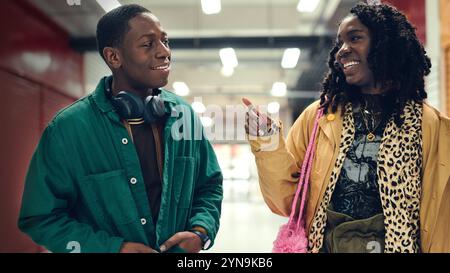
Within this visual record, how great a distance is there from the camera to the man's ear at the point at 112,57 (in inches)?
47.8

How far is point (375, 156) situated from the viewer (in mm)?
1240

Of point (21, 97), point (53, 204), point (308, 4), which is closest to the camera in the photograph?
point (53, 204)

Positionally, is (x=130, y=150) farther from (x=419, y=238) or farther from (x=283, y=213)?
(x=419, y=238)

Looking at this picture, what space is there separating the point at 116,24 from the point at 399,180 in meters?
0.92

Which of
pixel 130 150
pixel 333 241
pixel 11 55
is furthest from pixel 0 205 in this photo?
pixel 333 241

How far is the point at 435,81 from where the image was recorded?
2.62 meters

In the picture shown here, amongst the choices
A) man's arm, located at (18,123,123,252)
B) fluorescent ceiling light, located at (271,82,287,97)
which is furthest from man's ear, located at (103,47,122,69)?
fluorescent ceiling light, located at (271,82,287,97)

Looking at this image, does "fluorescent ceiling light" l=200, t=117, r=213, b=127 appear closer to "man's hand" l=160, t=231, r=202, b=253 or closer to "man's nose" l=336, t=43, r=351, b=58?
"man's hand" l=160, t=231, r=202, b=253

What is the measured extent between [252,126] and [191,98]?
12.5 inches

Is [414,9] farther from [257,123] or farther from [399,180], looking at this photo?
[257,123]

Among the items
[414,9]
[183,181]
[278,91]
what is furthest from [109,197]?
[414,9]

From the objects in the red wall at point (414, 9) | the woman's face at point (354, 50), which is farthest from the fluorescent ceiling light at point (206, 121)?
the red wall at point (414, 9)

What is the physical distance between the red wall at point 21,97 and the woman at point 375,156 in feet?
2.41

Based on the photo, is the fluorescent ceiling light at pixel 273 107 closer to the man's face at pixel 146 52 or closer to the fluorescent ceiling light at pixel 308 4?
the man's face at pixel 146 52
